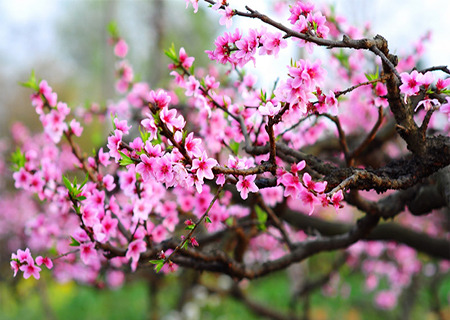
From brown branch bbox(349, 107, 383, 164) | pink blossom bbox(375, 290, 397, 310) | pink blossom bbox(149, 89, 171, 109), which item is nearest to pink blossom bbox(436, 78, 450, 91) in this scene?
brown branch bbox(349, 107, 383, 164)

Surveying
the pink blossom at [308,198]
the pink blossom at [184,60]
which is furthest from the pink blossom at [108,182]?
the pink blossom at [308,198]

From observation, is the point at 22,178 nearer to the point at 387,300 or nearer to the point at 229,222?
the point at 229,222

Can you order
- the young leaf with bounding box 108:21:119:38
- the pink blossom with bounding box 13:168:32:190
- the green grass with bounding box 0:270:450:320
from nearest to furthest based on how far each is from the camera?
the pink blossom with bounding box 13:168:32:190 → the young leaf with bounding box 108:21:119:38 → the green grass with bounding box 0:270:450:320

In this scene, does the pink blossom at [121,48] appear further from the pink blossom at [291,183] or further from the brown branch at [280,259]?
the pink blossom at [291,183]

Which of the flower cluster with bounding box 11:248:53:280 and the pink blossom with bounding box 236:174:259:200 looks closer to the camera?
the pink blossom with bounding box 236:174:259:200

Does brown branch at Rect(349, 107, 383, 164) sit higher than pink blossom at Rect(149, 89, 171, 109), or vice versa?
brown branch at Rect(349, 107, 383, 164)

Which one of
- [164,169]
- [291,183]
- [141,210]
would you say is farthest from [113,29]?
[291,183]

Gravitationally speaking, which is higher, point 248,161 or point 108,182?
point 108,182

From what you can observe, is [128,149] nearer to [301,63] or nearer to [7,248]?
[301,63]

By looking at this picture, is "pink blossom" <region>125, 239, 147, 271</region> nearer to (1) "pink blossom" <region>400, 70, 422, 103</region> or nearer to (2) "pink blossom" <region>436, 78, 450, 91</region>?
(1) "pink blossom" <region>400, 70, 422, 103</region>

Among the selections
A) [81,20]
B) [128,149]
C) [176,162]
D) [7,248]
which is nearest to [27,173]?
[128,149]

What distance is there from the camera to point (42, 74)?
2345 cm

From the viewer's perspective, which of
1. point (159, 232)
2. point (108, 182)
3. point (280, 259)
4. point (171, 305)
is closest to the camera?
point (108, 182)

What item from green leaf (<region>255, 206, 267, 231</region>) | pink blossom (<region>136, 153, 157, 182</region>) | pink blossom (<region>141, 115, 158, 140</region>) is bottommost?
pink blossom (<region>136, 153, 157, 182</region>)
